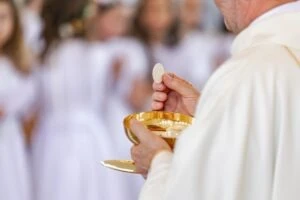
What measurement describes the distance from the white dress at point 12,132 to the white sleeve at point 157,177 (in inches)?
66.7

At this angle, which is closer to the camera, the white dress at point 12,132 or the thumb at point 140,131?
the thumb at point 140,131

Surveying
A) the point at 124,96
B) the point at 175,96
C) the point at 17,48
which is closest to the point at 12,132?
the point at 17,48

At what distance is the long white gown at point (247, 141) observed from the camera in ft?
4.41

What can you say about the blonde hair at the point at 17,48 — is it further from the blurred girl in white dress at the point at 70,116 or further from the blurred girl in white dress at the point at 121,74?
the blurred girl in white dress at the point at 121,74

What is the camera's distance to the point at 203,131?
1359 millimetres

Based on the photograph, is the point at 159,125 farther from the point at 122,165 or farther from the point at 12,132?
the point at 12,132

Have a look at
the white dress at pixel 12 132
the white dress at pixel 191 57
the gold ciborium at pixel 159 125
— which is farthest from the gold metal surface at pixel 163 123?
the white dress at pixel 191 57

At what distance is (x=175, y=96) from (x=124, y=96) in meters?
1.51

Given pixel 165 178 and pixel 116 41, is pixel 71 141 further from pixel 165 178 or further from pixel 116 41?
pixel 165 178

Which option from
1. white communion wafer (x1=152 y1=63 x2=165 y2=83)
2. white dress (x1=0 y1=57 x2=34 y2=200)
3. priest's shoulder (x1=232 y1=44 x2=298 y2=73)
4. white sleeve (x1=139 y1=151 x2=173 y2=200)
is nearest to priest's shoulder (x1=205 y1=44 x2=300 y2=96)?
priest's shoulder (x1=232 y1=44 x2=298 y2=73)

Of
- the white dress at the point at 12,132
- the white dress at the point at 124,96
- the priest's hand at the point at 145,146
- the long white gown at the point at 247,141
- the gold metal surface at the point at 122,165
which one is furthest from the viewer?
the white dress at the point at 124,96

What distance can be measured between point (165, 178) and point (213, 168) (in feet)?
0.32

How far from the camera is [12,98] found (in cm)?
310

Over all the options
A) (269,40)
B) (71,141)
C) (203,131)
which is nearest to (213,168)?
(203,131)
